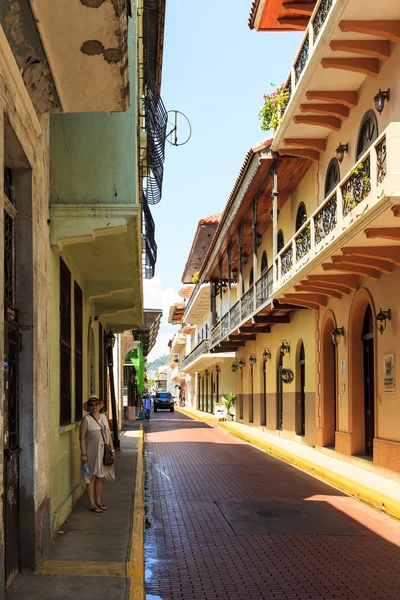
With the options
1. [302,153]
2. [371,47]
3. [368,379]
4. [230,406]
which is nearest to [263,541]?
[368,379]

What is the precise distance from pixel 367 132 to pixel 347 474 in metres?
6.74

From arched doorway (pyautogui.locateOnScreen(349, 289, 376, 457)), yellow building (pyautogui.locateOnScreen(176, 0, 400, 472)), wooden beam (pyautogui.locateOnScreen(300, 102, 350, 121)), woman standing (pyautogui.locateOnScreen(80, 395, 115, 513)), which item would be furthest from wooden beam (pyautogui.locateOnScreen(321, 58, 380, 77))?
woman standing (pyautogui.locateOnScreen(80, 395, 115, 513))

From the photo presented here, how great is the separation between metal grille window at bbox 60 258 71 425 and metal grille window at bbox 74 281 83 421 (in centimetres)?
116

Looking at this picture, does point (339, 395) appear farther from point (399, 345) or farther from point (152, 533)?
point (152, 533)

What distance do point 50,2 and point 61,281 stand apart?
16.7 feet

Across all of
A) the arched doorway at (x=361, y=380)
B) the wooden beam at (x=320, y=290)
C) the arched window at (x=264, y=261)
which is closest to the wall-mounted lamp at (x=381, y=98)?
the arched doorway at (x=361, y=380)

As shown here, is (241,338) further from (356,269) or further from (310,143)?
(356,269)

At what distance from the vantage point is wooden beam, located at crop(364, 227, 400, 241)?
11.7 meters

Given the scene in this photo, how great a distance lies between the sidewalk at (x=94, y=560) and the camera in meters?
6.11

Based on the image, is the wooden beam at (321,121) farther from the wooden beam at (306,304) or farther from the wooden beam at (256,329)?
the wooden beam at (256,329)

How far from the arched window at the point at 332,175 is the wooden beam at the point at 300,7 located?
4.28m

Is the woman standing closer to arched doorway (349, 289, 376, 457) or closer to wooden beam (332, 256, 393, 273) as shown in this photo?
wooden beam (332, 256, 393, 273)

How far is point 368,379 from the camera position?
16.7 metres

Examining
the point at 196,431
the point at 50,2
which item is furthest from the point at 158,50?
the point at 196,431
